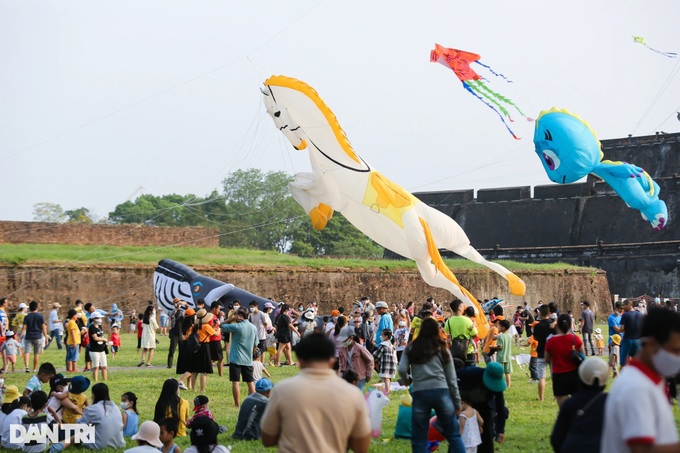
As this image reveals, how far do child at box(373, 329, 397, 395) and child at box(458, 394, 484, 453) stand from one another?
5355 millimetres

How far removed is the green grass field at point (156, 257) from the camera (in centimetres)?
2907

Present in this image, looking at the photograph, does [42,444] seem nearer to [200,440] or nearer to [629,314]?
[200,440]

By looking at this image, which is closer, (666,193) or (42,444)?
(42,444)

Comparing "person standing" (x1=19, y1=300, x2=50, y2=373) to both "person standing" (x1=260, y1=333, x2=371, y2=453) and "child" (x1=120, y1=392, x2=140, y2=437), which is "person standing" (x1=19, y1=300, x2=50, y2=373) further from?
"person standing" (x1=260, y1=333, x2=371, y2=453)

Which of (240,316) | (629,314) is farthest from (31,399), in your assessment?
(629,314)

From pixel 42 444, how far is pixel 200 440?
8.31ft

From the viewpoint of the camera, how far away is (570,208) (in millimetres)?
47000

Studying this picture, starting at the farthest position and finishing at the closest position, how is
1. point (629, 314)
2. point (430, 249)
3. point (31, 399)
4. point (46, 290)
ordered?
point (46, 290) < point (430, 249) < point (629, 314) < point (31, 399)

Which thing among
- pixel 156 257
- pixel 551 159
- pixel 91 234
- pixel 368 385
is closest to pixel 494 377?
pixel 368 385

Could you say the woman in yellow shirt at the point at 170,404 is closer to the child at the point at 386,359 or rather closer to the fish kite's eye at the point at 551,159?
the child at the point at 386,359

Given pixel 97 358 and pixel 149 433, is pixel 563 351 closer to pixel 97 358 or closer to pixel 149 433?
pixel 149 433

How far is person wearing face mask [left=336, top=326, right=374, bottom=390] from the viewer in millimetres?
12352

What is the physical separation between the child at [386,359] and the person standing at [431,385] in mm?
5719

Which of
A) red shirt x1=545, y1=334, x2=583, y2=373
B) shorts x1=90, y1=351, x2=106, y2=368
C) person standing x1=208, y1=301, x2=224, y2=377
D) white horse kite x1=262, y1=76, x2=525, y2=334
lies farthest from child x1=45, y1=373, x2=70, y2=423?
A: white horse kite x1=262, y1=76, x2=525, y2=334
